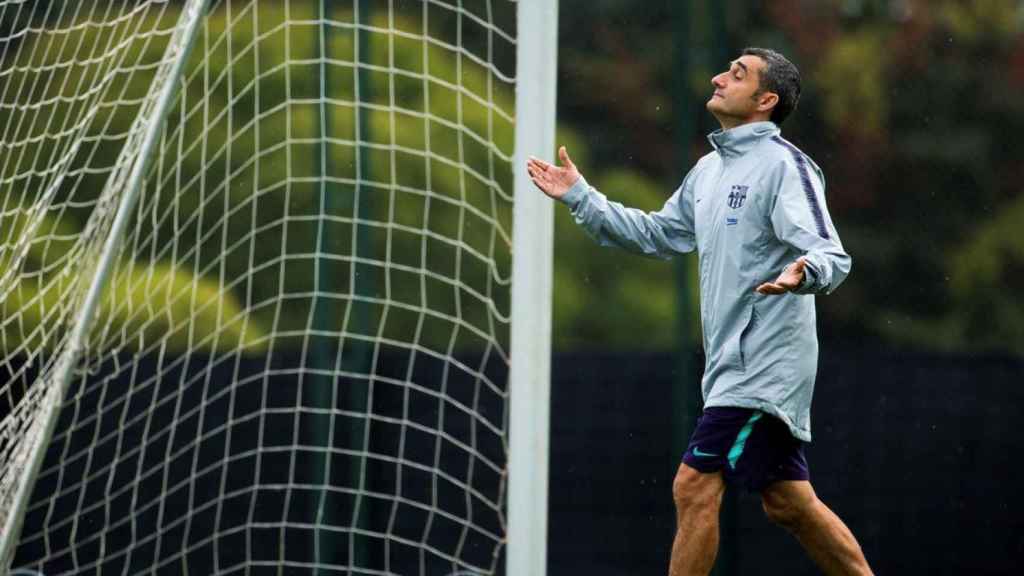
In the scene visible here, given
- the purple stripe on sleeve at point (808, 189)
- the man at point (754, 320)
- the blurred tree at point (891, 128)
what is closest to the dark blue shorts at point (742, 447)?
the man at point (754, 320)

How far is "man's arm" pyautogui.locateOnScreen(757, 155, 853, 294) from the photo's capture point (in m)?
3.72

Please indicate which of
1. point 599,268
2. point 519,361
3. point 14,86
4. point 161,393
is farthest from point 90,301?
point 599,268

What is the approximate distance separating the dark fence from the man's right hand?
2.55 metres

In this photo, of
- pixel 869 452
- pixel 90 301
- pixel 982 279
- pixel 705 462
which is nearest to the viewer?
pixel 705 462

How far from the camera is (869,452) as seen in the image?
259 inches

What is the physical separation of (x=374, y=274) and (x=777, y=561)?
231cm

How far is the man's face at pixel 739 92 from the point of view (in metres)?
4.12

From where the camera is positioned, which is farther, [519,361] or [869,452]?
[869,452]

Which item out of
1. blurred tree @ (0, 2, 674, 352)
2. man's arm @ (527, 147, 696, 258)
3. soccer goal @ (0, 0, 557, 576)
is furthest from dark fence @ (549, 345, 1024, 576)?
man's arm @ (527, 147, 696, 258)

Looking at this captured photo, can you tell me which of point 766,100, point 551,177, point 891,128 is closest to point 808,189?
point 766,100

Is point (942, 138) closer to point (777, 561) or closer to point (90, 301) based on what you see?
point (777, 561)

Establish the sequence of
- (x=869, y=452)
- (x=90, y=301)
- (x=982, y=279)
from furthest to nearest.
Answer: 1. (x=982, y=279)
2. (x=869, y=452)
3. (x=90, y=301)

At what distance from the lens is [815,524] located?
4.09 meters

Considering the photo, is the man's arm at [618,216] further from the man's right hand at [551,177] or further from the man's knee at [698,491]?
the man's knee at [698,491]
